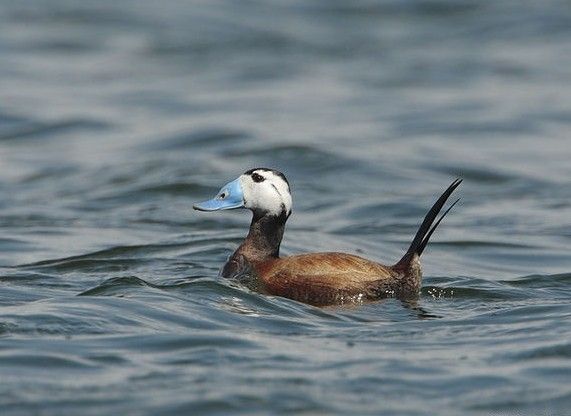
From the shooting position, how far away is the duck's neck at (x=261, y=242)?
37.4 ft

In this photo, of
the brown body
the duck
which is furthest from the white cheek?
the brown body

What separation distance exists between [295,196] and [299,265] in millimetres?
6235

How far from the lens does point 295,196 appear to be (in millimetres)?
16859

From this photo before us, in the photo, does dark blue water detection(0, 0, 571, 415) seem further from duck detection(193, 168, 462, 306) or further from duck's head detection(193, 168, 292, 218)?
duck's head detection(193, 168, 292, 218)

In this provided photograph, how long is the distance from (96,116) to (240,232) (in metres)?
7.43

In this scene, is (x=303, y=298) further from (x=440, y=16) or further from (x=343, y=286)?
(x=440, y=16)

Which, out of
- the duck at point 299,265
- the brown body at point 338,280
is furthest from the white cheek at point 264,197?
the brown body at point 338,280

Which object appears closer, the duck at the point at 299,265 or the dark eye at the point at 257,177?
the duck at the point at 299,265

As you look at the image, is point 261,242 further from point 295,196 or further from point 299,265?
point 295,196

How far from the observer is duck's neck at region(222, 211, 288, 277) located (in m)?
11.4

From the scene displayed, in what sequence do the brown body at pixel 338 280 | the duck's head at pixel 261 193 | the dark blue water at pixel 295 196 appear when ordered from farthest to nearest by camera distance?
1. the duck's head at pixel 261 193
2. the brown body at pixel 338 280
3. the dark blue water at pixel 295 196

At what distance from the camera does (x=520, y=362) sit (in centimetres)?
866

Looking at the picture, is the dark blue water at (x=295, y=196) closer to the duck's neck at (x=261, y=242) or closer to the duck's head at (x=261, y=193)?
the duck's neck at (x=261, y=242)

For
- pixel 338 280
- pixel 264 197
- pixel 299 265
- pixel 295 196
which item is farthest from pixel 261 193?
pixel 295 196
